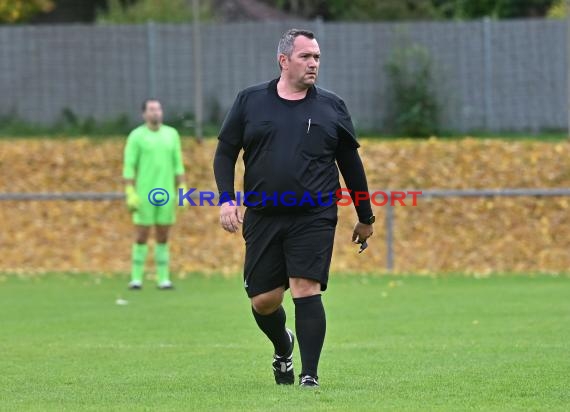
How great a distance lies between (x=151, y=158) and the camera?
17.5 metres

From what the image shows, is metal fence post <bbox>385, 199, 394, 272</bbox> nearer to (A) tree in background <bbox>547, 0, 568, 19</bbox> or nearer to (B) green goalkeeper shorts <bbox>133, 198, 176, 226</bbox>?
(B) green goalkeeper shorts <bbox>133, 198, 176, 226</bbox>

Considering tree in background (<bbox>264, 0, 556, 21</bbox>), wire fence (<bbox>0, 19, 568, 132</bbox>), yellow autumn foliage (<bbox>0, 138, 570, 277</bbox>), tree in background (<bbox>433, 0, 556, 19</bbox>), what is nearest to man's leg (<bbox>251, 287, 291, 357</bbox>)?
yellow autumn foliage (<bbox>0, 138, 570, 277</bbox>)

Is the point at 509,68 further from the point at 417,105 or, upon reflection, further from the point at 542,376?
the point at 542,376

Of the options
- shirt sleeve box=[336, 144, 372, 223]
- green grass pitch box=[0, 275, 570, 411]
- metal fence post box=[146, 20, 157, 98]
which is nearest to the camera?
green grass pitch box=[0, 275, 570, 411]

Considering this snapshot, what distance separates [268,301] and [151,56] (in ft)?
68.7

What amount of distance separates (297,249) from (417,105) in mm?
19114

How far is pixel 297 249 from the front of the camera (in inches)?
335

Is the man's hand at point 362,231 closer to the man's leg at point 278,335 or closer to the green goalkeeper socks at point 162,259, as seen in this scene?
the man's leg at point 278,335

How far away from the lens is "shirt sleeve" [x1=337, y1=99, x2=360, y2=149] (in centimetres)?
865

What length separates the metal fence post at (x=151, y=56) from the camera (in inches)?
1140

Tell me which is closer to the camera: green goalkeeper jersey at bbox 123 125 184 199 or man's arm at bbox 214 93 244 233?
man's arm at bbox 214 93 244 233

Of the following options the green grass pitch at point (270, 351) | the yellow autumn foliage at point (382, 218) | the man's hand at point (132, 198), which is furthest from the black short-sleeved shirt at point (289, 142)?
the yellow autumn foliage at point (382, 218)

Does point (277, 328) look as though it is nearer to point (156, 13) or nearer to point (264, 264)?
point (264, 264)

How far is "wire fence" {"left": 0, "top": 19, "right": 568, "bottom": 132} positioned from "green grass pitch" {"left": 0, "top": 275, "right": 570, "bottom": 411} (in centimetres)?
959
